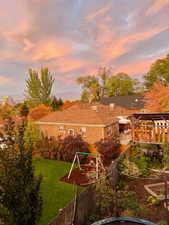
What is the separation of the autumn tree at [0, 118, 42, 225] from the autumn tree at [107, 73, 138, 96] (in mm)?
42590

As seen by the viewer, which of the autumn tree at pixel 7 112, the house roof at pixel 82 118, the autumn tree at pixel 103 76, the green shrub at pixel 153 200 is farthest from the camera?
the autumn tree at pixel 103 76

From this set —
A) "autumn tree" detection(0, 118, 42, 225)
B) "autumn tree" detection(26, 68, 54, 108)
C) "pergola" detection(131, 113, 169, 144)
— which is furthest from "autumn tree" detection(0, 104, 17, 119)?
"autumn tree" detection(26, 68, 54, 108)

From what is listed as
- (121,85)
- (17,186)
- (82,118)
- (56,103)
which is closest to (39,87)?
(56,103)

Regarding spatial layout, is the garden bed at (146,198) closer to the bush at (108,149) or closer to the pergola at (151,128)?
the pergola at (151,128)

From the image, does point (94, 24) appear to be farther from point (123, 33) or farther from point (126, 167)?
point (126, 167)

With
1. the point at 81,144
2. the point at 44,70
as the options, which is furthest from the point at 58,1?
the point at 44,70

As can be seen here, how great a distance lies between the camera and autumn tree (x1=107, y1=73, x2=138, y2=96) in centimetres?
4453

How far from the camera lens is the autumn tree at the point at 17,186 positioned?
333 centimetres

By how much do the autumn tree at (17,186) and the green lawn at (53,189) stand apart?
3.80m

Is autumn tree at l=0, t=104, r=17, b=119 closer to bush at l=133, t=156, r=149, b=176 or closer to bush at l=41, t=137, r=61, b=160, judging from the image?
bush at l=41, t=137, r=61, b=160

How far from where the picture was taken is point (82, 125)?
18.2 metres

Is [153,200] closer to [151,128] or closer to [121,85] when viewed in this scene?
[151,128]

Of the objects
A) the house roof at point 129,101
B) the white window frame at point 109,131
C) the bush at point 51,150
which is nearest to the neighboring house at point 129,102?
the house roof at point 129,101

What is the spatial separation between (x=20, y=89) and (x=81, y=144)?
31624 millimetres
